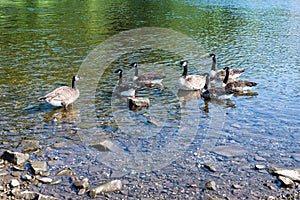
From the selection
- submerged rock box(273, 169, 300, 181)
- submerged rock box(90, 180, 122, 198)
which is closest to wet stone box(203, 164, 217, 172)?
submerged rock box(273, 169, 300, 181)

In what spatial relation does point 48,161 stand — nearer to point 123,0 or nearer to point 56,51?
point 56,51

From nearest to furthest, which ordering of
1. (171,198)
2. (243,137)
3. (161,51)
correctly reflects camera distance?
(171,198) < (243,137) < (161,51)

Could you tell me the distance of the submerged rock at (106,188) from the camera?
9.87m

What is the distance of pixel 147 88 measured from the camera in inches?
806

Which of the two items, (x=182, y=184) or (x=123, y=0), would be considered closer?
(x=182, y=184)

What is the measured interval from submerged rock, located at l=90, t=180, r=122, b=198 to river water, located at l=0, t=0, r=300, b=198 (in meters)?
0.79

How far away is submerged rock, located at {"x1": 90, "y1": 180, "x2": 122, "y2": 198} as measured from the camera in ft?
32.4

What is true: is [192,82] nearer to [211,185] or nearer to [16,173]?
[211,185]

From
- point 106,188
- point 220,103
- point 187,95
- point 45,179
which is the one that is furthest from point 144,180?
point 187,95

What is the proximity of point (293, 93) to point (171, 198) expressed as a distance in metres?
12.2

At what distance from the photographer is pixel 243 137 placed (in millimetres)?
13844

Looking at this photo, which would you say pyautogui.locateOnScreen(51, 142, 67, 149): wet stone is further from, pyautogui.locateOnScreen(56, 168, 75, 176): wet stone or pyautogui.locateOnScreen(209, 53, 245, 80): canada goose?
pyautogui.locateOnScreen(209, 53, 245, 80): canada goose

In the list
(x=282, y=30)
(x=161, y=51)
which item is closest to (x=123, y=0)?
(x=282, y=30)

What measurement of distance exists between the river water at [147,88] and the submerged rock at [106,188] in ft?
2.58
